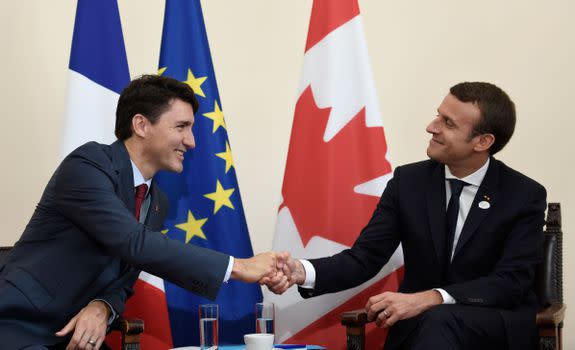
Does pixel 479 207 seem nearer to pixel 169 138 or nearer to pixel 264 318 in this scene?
pixel 264 318

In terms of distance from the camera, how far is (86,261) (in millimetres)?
2672

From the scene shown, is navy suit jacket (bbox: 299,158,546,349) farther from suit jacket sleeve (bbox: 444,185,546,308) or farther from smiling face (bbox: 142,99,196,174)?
smiling face (bbox: 142,99,196,174)

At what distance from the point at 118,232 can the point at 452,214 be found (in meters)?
1.33

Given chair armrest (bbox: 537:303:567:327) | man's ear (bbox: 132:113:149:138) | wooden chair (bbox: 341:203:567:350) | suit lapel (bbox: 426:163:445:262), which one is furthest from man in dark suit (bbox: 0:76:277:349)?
chair armrest (bbox: 537:303:567:327)

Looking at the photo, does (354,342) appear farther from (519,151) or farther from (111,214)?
(519,151)

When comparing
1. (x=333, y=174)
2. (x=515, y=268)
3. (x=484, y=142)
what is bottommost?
(x=515, y=268)

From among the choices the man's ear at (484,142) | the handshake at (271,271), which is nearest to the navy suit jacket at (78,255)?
the handshake at (271,271)

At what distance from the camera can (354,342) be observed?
275cm

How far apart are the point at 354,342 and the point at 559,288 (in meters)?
0.99

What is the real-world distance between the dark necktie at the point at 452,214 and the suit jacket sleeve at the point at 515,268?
0.55 ft

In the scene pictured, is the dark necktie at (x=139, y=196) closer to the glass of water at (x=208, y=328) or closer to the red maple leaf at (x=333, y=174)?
the glass of water at (x=208, y=328)

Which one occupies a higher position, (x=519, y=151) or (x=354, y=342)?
(x=519, y=151)

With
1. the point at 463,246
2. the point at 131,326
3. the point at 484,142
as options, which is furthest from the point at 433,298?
the point at 131,326

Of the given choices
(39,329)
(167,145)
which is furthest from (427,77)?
(39,329)
